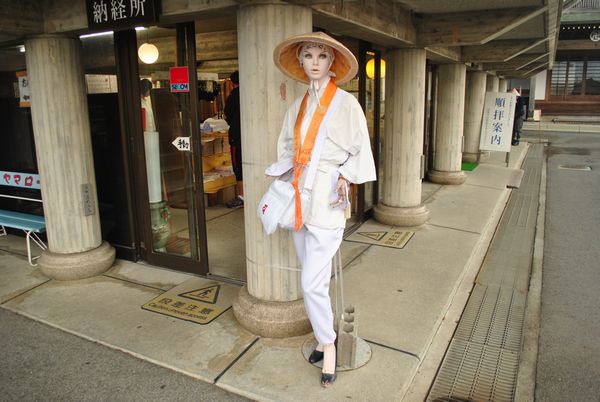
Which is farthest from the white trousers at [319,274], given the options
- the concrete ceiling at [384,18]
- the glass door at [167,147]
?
the glass door at [167,147]

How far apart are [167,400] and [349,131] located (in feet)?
6.68

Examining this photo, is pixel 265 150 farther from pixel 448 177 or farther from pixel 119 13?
pixel 448 177

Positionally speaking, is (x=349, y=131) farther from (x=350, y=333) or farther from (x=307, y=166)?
(x=350, y=333)

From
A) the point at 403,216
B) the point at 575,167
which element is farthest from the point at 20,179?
the point at 575,167

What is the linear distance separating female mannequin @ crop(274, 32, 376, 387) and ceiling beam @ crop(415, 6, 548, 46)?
11.5 ft

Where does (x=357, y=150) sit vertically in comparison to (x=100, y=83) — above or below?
below

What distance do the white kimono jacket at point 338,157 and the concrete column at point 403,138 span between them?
3659 millimetres

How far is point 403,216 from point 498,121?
6018mm

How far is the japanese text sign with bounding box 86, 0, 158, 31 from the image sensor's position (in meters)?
3.85

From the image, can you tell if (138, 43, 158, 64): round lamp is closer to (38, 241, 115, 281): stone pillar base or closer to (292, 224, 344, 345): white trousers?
(38, 241, 115, 281): stone pillar base

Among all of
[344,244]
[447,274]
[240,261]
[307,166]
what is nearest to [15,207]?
[240,261]

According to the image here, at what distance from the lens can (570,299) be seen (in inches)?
182

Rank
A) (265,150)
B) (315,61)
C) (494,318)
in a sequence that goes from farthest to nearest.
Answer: (494,318) → (265,150) → (315,61)

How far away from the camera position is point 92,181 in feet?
16.3
